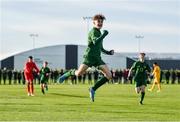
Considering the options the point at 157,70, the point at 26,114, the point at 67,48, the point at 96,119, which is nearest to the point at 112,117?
the point at 96,119

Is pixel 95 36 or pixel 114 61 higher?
pixel 114 61

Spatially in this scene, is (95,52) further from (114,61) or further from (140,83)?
(114,61)

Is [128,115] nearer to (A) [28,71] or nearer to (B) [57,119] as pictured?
(B) [57,119]

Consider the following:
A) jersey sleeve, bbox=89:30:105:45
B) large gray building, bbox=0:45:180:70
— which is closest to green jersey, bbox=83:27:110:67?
jersey sleeve, bbox=89:30:105:45

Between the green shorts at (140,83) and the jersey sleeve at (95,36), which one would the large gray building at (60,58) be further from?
the jersey sleeve at (95,36)

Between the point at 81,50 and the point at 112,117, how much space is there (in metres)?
92.0

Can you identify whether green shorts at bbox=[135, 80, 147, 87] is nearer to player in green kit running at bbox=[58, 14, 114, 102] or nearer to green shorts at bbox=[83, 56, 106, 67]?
player in green kit running at bbox=[58, 14, 114, 102]

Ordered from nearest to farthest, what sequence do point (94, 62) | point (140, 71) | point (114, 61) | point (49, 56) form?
point (94, 62) → point (140, 71) → point (49, 56) → point (114, 61)

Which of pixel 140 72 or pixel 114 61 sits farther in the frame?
pixel 114 61

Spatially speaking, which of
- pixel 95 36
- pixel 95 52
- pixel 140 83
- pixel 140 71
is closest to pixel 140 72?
pixel 140 71

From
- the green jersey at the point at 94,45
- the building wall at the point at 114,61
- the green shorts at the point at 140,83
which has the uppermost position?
the building wall at the point at 114,61

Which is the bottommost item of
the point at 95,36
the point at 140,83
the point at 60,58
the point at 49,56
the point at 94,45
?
the point at 140,83

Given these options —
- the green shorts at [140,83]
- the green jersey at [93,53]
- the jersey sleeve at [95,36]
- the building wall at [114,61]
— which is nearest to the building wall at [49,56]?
the building wall at [114,61]

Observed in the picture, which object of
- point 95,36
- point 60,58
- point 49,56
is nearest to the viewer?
point 95,36
